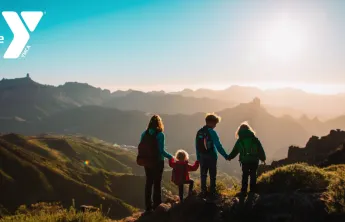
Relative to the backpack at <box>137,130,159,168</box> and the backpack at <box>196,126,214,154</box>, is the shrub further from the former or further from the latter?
the backpack at <box>137,130,159,168</box>

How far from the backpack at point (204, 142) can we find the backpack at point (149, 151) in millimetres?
1488

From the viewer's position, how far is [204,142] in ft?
36.0

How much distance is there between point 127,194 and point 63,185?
34307 millimetres

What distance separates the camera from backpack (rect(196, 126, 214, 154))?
428 inches

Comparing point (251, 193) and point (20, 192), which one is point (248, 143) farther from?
point (20, 192)

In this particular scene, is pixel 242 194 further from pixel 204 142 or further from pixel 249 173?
pixel 204 142

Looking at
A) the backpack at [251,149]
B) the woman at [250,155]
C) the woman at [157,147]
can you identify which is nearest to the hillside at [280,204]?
the woman at [250,155]

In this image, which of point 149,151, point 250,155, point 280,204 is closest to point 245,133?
point 250,155

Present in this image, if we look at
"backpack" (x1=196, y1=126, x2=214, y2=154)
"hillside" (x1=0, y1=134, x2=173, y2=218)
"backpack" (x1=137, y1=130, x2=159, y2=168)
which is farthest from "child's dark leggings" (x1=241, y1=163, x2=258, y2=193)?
"hillside" (x1=0, y1=134, x2=173, y2=218)

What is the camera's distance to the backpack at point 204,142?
10.9m

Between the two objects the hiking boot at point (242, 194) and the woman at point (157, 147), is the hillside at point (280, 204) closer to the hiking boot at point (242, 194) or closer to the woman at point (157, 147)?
the hiking boot at point (242, 194)

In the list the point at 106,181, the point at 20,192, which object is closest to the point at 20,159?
the point at 20,192

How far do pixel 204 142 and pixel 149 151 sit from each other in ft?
6.27

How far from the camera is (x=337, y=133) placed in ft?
179
